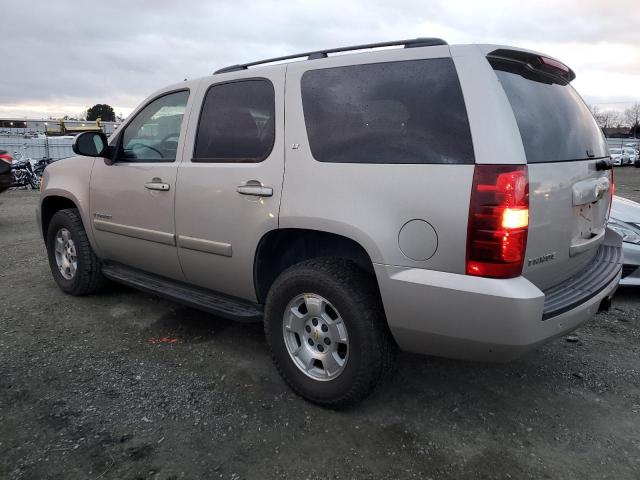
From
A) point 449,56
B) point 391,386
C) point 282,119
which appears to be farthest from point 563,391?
point 282,119

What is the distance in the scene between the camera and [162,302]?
4.59 meters

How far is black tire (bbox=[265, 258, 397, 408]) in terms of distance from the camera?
8.36 ft

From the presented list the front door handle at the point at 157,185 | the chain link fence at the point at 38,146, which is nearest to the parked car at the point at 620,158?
the chain link fence at the point at 38,146

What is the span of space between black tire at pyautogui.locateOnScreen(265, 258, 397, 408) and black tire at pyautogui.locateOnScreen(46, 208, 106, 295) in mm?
2345

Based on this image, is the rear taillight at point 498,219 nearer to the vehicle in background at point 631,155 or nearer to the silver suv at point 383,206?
the silver suv at point 383,206

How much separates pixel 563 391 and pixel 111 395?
2710mm

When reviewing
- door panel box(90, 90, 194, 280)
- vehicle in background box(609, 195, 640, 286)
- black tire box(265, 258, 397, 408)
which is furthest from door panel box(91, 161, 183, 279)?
vehicle in background box(609, 195, 640, 286)

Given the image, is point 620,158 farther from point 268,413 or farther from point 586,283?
point 268,413

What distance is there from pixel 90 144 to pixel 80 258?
1027mm

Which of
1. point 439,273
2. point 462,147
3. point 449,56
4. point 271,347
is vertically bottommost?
point 271,347

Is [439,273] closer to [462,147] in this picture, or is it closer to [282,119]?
[462,147]

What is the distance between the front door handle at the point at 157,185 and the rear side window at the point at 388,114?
1229 mm

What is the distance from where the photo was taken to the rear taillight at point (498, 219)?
2.18m

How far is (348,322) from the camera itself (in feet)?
8.47
